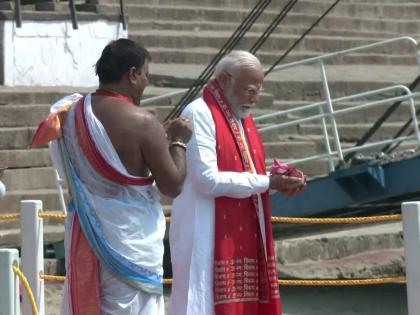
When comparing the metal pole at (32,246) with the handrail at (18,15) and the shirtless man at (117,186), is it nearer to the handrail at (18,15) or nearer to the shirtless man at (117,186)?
the shirtless man at (117,186)

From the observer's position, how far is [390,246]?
1178cm

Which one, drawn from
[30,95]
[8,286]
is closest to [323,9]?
[30,95]

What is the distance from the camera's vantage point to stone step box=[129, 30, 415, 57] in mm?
14633

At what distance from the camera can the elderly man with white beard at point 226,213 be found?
6.61m

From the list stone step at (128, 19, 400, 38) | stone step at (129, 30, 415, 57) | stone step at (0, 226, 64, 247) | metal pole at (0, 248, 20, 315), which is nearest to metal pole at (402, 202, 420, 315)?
metal pole at (0, 248, 20, 315)

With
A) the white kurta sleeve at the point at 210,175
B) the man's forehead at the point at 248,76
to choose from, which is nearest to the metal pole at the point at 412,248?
the white kurta sleeve at the point at 210,175

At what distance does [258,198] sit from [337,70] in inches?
325

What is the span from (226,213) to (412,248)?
4.15 feet

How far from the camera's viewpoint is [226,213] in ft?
22.0

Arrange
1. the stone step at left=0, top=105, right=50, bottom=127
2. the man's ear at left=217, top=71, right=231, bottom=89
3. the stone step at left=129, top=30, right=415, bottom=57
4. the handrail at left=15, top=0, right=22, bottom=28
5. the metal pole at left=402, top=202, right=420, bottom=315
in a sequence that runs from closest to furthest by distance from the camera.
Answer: the man's ear at left=217, top=71, right=231, bottom=89 → the metal pole at left=402, top=202, right=420, bottom=315 → the stone step at left=0, top=105, right=50, bottom=127 → the handrail at left=15, top=0, right=22, bottom=28 → the stone step at left=129, top=30, right=415, bottom=57

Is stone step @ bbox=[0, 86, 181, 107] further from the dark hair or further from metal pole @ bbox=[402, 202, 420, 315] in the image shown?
the dark hair

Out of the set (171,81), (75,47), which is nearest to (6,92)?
(75,47)

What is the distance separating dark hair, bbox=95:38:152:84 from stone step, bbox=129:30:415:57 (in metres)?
8.47

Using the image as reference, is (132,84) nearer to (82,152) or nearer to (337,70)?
(82,152)
